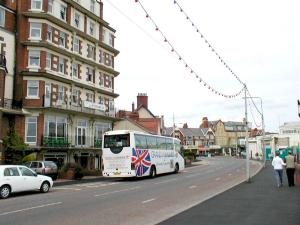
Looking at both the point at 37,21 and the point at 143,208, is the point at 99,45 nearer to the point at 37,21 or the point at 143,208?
the point at 37,21

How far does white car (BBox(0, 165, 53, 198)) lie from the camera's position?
62.9 feet

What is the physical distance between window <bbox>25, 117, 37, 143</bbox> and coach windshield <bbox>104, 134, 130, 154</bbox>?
384 inches

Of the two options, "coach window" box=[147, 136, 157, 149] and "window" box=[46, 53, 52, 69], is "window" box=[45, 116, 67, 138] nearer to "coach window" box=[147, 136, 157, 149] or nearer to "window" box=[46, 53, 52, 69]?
"window" box=[46, 53, 52, 69]

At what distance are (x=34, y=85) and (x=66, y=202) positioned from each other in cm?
2337

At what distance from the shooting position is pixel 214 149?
451 ft

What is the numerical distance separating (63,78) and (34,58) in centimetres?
336

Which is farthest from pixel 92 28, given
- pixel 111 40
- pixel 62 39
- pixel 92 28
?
pixel 62 39

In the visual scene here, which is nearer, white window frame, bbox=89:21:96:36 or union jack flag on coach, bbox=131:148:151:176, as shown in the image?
union jack flag on coach, bbox=131:148:151:176

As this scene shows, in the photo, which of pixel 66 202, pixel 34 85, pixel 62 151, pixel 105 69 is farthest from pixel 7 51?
pixel 66 202

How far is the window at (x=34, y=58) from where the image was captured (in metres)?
38.2

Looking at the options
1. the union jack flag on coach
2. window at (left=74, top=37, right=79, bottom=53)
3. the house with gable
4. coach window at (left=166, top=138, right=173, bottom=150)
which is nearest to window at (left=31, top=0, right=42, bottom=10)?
window at (left=74, top=37, right=79, bottom=53)

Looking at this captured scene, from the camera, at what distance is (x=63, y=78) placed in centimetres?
4028

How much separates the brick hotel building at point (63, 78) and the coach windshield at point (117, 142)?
30.6 ft

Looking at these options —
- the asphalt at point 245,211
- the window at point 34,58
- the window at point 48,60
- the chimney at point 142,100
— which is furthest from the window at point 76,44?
the chimney at point 142,100
